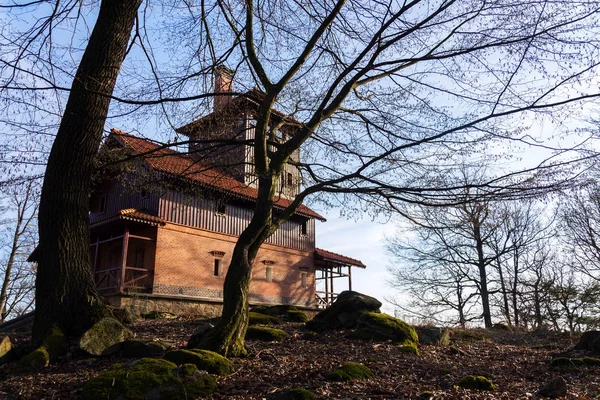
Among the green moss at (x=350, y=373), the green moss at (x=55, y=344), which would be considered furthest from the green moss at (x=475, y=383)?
the green moss at (x=55, y=344)

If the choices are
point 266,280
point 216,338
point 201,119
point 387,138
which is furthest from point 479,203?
point 266,280

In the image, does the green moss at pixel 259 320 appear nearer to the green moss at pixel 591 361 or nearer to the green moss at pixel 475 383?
the green moss at pixel 475 383

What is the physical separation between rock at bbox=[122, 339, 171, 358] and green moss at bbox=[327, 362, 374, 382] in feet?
7.56

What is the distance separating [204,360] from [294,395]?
130 centimetres

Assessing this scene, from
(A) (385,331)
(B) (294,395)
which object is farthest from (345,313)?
(B) (294,395)

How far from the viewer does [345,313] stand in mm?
9367

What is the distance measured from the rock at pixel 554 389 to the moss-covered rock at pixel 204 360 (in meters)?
3.56

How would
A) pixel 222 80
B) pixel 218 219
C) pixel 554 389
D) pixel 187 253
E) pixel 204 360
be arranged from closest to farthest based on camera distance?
1. pixel 204 360
2. pixel 554 389
3. pixel 222 80
4. pixel 187 253
5. pixel 218 219

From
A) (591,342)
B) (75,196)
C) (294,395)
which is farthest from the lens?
(591,342)

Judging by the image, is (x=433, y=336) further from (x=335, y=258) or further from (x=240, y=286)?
(x=335, y=258)

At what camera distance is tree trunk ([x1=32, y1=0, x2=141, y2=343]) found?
6.34 meters

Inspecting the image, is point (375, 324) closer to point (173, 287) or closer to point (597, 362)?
point (597, 362)

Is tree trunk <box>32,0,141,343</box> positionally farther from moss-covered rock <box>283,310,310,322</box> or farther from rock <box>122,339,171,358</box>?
moss-covered rock <box>283,310,310,322</box>

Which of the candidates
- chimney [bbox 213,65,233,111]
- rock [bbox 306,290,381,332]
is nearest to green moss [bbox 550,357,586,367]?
rock [bbox 306,290,381,332]
